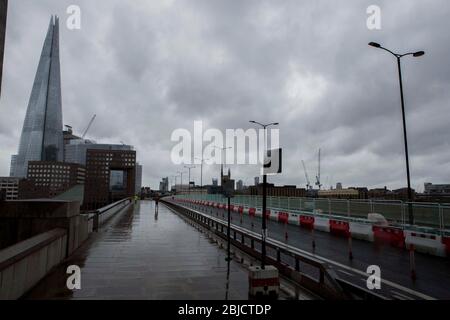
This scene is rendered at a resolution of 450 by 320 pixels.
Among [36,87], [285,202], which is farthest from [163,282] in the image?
[36,87]

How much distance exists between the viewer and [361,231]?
18906 millimetres

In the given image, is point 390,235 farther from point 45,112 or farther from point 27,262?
point 45,112

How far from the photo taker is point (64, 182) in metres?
148

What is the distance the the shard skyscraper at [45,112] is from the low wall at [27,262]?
17748 cm

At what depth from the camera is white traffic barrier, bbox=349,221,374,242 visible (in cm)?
1830

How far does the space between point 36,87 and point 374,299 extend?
622ft

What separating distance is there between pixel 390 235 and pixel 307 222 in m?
8.33

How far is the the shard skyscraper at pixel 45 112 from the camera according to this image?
16750 cm

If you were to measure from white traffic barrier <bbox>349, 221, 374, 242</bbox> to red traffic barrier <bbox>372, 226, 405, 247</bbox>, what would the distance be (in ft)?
1.13

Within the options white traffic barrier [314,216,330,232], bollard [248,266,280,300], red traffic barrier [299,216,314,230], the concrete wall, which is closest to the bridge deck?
bollard [248,266,280,300]
